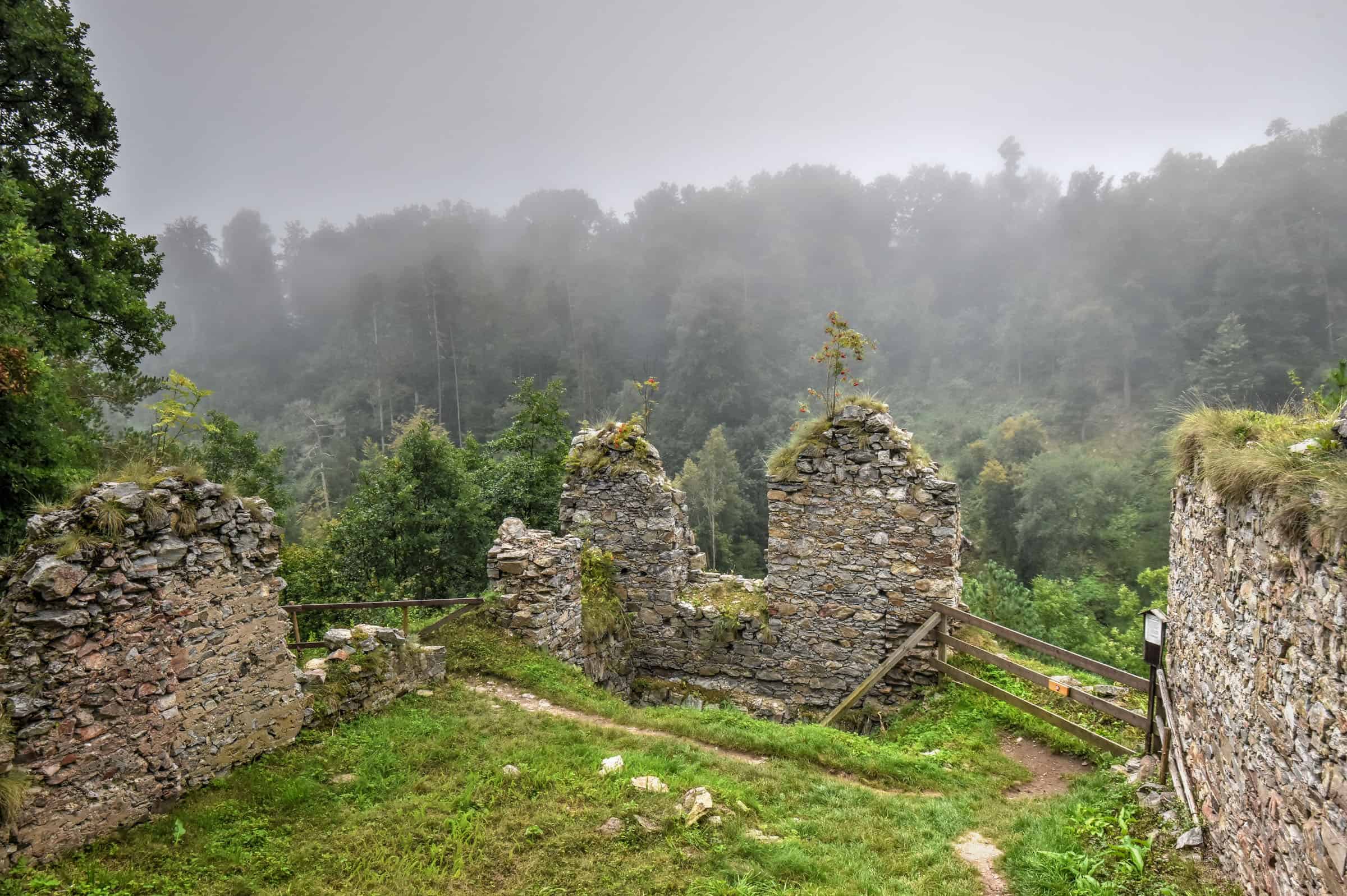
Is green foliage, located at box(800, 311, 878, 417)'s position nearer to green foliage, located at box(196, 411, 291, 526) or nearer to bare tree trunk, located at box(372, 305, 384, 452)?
green foliage, located at box(196, 411, 291, 526)

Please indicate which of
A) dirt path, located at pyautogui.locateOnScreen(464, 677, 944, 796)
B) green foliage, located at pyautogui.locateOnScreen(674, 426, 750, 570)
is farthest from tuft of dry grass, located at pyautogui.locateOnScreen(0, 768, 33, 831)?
green foliage, located at pyautogui.locateOnScreen(674, 426, 750, 570)

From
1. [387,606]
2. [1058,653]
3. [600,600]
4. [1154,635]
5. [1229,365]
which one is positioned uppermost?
[1229,365]

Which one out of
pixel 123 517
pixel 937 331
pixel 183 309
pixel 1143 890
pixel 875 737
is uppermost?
pixel 183 309

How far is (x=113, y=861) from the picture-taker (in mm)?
4684

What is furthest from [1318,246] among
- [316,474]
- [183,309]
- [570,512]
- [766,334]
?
[183,309]

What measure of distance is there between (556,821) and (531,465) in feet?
45.9

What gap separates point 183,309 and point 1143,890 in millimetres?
99858

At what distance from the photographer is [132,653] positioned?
5.21 m

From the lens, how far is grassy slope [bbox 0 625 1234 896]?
466 cm

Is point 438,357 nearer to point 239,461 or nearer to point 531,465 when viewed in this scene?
point 239,461

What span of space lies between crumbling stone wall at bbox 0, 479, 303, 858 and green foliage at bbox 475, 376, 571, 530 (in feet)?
36.5

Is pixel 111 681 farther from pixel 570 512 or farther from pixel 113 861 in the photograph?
pixel 570 512

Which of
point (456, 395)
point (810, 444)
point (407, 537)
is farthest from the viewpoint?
point (456, 395)

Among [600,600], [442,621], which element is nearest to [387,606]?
[442,621]
